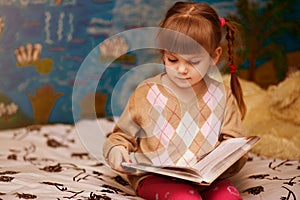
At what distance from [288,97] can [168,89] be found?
0.71 metres

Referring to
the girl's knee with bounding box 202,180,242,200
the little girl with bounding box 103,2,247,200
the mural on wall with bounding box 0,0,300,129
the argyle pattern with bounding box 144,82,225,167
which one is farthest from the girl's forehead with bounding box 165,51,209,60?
the mural on wall with bounding box 0,0,300,129

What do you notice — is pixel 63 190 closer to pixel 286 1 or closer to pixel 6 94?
pixel 6 94

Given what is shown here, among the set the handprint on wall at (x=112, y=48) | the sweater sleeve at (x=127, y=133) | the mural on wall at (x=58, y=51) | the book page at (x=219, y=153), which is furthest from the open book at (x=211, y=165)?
the handprint on wall at (x=112, y=48)

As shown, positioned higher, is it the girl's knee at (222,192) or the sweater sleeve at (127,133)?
the sweater sleeve at (127,133)

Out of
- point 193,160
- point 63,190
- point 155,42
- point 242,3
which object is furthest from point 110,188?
point 242,3

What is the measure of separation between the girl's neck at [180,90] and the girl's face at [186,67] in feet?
0.07

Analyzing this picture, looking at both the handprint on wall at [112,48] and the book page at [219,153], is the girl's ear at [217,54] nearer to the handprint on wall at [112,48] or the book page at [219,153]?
the book page at [219,153]

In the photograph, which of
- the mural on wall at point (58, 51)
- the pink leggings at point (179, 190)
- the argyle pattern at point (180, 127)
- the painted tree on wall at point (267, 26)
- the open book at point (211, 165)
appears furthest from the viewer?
the painted tree on wall at point (267, 26)

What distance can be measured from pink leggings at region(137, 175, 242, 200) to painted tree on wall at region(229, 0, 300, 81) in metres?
1.23

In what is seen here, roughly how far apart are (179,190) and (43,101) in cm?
121

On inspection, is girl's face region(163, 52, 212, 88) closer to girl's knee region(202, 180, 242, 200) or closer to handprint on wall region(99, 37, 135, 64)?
girl's knee region(202, 180, 242, 200)

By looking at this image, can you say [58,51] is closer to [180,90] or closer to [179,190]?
[180,90]

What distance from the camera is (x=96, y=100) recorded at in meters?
2.45

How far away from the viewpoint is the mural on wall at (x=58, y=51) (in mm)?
2279
